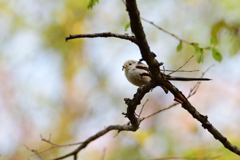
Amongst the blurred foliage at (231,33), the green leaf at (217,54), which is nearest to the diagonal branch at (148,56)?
the green leaf at (217,54)

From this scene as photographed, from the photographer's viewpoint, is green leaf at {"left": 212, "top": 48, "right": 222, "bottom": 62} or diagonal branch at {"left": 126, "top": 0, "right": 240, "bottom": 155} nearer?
diagonal branch at {"left": 126, "top": 0, "right": 240, "bottom": 155}

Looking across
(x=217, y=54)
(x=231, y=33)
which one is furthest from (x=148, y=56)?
(x=231, y=33)

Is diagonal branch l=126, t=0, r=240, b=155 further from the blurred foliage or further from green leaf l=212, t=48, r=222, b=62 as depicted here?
the blurred foliage

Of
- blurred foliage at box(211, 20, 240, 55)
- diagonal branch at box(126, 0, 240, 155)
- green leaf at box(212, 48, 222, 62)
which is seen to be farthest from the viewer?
blurred foliage at box(211, 20, 240, 55)

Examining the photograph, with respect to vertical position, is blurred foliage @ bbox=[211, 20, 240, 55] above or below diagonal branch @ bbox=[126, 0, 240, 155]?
above

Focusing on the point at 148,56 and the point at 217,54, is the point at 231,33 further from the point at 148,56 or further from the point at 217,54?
the point at 148,56

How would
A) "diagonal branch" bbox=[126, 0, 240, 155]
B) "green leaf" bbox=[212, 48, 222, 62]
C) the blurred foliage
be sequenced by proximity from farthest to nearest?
the blurred foliage < "green leaf" bbox=[212, 48, 222, 62] < "diagonal branch" bbox=[126, 0, 240, 155]

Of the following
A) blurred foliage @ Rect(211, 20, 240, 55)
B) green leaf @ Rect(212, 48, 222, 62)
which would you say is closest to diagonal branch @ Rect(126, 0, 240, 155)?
green leaf @ Rect(212, 48, 222, 62)

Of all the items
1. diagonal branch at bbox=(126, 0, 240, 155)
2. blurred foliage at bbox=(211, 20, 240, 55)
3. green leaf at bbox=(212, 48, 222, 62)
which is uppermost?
blurred foliage at bbox=(211, 20, 240, 55)

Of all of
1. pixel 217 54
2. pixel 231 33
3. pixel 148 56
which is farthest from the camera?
pixel 231 33

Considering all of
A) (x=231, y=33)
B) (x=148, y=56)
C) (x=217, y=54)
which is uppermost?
(x=231, y=33)

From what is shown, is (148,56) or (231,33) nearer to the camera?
(148,56)

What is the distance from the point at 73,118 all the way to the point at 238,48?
6.48 m

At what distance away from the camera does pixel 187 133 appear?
858cm
